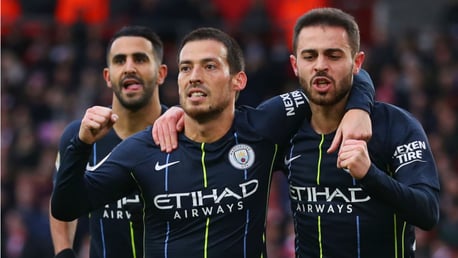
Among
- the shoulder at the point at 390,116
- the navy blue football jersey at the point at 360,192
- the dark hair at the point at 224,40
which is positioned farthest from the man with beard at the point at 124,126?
the shoulder at the point at 390,116

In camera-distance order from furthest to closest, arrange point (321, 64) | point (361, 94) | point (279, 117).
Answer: point (279, 117) < point (361, 94) < point (321, 64)

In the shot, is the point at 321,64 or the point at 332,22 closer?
the point at 321,64

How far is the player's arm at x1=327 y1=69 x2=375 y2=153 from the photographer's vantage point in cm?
606

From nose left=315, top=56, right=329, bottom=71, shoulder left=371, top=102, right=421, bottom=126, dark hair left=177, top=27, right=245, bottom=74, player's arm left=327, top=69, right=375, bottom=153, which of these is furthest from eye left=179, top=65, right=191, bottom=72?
shoulder left=371, top=102, right=421, bottom=126

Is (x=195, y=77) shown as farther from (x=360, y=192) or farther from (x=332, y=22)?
(x=360, y=192)

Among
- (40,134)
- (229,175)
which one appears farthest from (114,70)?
(40,134)

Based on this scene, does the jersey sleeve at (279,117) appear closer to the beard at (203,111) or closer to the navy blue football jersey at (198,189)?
the navy blue football jersey at (198,189)

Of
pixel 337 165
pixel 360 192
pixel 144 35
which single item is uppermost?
pixel 144 35

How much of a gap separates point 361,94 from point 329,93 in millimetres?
276

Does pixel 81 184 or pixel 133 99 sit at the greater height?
pixel 133 99

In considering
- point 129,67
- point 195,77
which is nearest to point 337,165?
point 195,77

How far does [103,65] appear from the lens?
1653cm

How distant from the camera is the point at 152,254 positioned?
6309mm

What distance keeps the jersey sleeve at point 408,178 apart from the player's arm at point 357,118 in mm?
168
